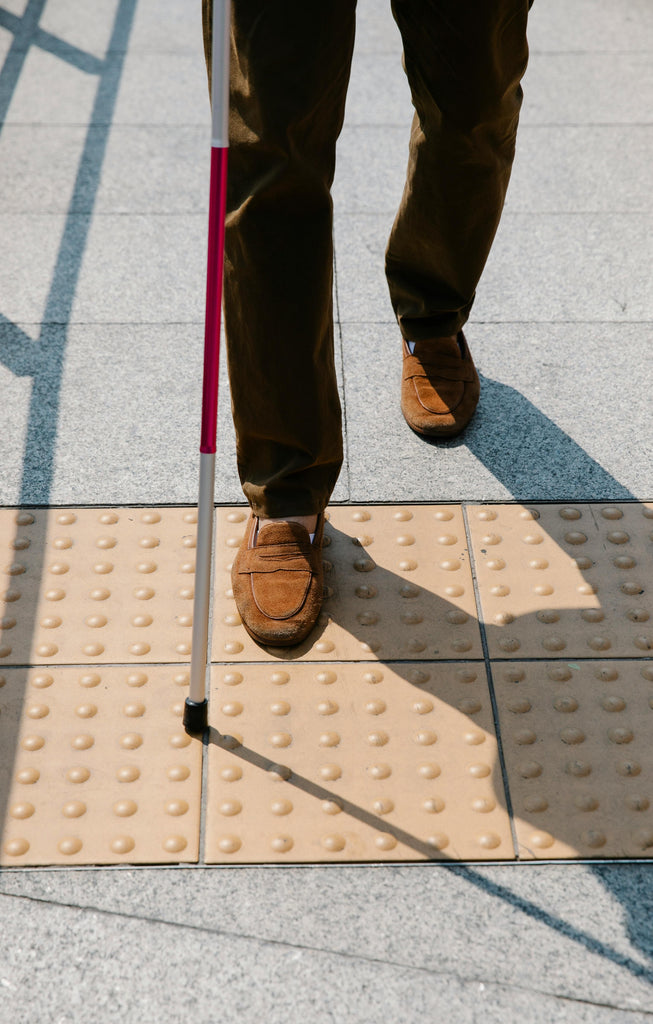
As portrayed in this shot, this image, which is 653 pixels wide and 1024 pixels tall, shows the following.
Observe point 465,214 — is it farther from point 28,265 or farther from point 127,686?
point 28,265

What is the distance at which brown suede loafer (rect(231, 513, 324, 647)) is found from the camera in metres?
2.12

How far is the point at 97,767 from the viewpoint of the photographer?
1.89m

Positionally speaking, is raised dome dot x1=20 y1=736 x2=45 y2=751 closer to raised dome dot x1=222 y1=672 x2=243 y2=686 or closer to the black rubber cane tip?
the black rubber cane tip

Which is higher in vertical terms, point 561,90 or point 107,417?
point 561,90

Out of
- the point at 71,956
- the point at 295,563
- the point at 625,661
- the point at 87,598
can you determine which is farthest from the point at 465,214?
the point at 71,956

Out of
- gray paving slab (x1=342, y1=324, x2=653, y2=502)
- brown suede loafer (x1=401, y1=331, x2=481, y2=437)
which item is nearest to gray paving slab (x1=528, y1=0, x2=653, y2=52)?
gray paving slab (x1=342, y1=324, x2=653, y2=502)

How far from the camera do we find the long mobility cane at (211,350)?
1456mm

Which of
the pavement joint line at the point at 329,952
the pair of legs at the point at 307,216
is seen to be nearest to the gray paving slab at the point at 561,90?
the pair of legs at the point at 307,216

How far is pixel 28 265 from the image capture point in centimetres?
325

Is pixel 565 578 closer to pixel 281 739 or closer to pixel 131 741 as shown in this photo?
pixel 281 739

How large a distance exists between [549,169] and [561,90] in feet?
2.53

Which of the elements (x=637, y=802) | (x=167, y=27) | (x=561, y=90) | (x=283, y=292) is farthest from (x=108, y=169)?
(x=637, y=802)

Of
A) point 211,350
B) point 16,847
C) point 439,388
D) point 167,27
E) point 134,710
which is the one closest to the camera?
point 211,350

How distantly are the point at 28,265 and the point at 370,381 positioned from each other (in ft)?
4.24
